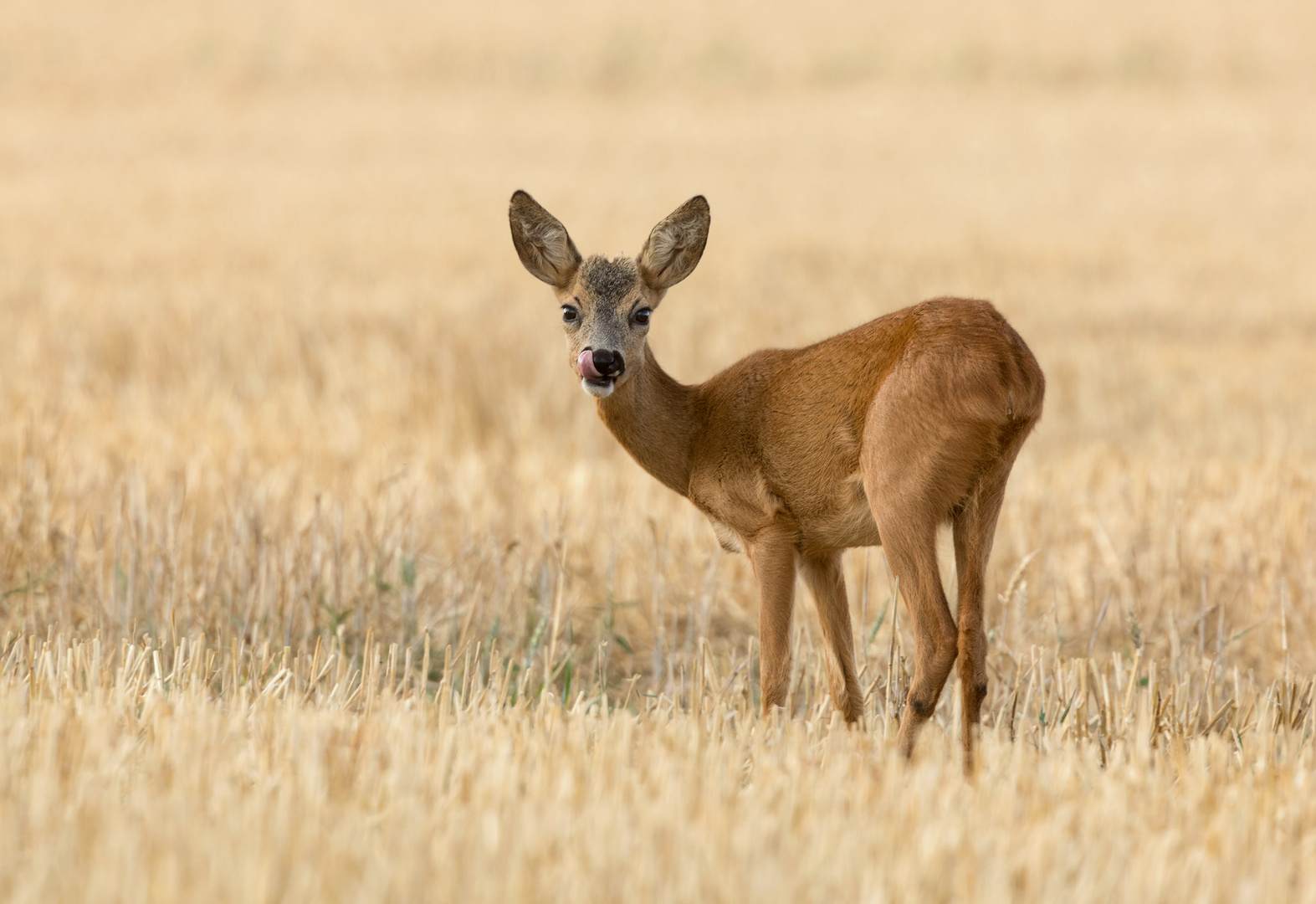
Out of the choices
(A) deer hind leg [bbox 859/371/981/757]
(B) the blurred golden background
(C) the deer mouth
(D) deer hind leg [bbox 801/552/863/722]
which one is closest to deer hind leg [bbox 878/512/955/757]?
(A) deer hind leg [bbox 859/371/981/757]

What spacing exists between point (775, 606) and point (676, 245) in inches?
53.8

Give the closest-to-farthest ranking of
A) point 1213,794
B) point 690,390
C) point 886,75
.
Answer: point 1213,794, point 690,390, point 886,75

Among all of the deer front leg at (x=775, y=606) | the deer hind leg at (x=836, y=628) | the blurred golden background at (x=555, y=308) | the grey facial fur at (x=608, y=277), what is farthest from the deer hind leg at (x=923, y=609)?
the blurred golden background at (x=555, y=308)

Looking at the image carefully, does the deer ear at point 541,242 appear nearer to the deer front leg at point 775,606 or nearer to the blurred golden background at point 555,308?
the deer front leg at point 775,606

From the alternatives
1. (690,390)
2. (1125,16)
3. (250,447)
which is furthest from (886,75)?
(690,390)

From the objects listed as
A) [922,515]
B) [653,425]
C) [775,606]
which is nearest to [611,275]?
[653,425]

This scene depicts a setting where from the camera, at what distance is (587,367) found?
4980 millimetres

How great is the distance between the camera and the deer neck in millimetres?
5559

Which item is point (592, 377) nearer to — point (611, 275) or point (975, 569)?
point (611, 275)

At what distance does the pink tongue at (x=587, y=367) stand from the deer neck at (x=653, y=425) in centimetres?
52

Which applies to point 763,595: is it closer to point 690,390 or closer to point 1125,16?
point 690,390

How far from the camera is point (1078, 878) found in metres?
3.37

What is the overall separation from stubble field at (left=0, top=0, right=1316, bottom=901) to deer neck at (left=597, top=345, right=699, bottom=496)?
2.62 ft

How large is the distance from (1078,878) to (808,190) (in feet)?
77.0
